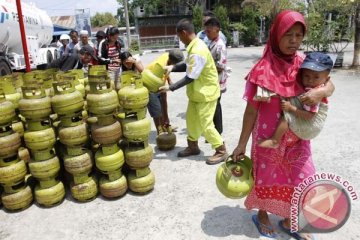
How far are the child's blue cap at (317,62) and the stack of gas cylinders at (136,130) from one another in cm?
170

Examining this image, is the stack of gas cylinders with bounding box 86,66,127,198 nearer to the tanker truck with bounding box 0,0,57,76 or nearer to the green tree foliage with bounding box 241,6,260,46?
the tanker truck with bounding box 0,0,57,76

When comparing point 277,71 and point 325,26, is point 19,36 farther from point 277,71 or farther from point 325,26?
point 325,26

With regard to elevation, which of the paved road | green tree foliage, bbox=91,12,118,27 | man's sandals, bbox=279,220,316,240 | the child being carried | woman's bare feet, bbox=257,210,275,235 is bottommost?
the paved road

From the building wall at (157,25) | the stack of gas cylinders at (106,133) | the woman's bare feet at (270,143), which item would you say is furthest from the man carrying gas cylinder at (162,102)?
the building wall at (157,25)

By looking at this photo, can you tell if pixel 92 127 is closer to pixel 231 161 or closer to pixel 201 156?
pixel 231 161

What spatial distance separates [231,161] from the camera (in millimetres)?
2596

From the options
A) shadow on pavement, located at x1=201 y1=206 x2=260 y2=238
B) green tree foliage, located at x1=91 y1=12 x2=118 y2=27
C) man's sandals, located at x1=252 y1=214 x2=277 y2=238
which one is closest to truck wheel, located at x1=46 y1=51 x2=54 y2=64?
shadow on pavement, located at x1=201 y1=206 x2=260 y2=238

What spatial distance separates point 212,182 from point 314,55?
2016mm

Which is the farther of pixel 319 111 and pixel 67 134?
pixel 67 134

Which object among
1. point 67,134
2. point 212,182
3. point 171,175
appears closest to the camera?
point 67,134

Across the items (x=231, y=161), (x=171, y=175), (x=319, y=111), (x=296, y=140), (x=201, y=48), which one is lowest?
(x=171, y=175)

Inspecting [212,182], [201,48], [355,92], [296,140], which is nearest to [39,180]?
[212,182]

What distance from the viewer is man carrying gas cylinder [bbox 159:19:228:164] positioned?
12.5 ft

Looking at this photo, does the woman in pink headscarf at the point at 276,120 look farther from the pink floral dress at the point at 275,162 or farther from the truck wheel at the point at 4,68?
the truck wheel at the point at 4,68
